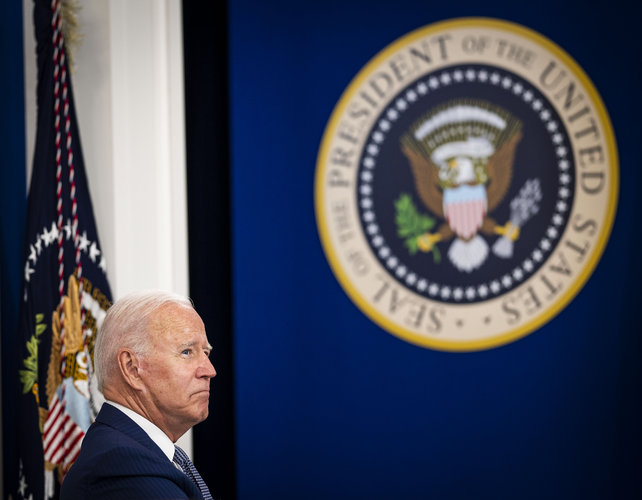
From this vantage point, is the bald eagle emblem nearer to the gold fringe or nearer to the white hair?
the gold fringe

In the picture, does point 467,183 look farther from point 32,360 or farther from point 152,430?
point 152,430

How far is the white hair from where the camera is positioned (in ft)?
4.49

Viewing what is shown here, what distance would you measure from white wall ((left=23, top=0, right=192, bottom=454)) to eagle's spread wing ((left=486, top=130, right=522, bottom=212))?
3.86 ft

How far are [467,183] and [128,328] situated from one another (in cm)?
174

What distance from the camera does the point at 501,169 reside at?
9.19ft

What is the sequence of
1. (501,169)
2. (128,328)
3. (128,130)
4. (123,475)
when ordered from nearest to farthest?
(123,475) < (128,328) < (128,130) < (501,169)

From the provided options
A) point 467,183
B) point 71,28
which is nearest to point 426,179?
point 467,183

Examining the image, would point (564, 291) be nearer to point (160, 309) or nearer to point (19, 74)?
point (160, 309)

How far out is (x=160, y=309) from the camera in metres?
1.38

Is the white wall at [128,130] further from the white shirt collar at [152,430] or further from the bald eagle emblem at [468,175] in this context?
the white shirt collar at [152,430]

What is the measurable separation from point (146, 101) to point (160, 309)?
4.23ft

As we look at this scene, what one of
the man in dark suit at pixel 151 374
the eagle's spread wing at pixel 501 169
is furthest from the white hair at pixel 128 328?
the eagle's spread wing at pixel 501 169

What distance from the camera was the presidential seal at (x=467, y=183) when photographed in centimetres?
278

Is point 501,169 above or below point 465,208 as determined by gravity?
above
